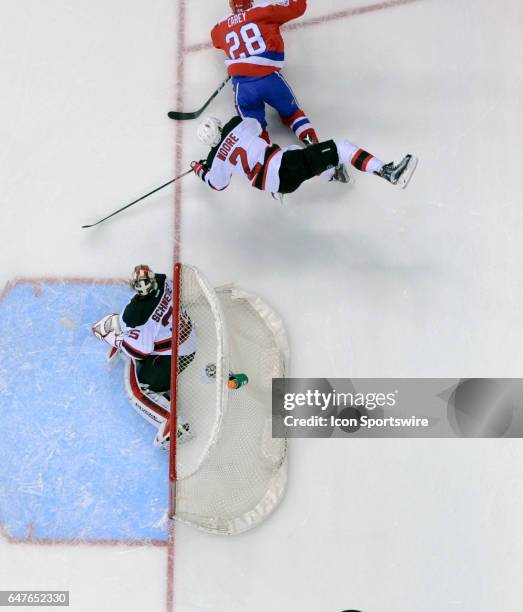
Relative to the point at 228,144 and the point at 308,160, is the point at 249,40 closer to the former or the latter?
the point at 228,144

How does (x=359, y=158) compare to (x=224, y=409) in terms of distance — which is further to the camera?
(x=359, y=158)

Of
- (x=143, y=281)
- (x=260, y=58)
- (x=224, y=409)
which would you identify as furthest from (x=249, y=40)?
(x=224, y=409)

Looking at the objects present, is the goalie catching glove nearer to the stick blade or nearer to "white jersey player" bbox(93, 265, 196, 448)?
"white jersey player" bbox(93, 265, 196, 448)

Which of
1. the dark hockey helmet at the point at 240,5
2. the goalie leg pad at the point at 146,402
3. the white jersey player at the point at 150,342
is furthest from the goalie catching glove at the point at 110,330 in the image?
the dark hockey helmet at the point at 240,5

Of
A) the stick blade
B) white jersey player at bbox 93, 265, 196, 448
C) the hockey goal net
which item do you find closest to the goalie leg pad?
white jersey player at bbox 93, 265, 196, 448

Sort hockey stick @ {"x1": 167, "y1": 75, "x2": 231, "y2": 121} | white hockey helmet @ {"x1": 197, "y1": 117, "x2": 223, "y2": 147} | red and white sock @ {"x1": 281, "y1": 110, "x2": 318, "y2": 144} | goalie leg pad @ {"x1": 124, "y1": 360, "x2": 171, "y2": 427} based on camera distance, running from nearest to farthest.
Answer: white hockey helmet @ {"x1": 197, "y1": 117, "x2": 223, "y2": 147}, goalie leg pad @ {"x1": 124, "y1": 360, "x2": 171, "y2": 427}, red and white sock @ {"x1": 281, "y1": 110, "x2": 318, "y2": 144}, hockey stick @ {"x1": 167, "y1": 75, "x2": 231, "y2": 121}

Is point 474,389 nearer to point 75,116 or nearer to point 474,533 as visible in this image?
point 474,533

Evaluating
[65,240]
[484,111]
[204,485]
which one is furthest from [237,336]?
[484,111]
